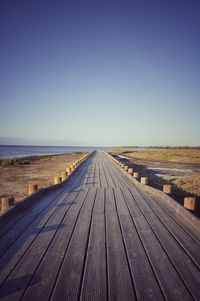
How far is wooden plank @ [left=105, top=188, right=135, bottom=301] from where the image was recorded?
1.90 metres


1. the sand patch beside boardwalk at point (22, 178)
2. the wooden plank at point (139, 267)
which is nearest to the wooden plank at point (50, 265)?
the wooden plank at point (139, 267)

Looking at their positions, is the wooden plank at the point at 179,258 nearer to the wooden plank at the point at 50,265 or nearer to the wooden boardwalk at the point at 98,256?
the wooden boardwalk at the point at 98,256

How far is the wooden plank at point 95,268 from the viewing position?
1898mm

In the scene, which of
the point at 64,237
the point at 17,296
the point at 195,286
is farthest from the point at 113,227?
the point at 17,296

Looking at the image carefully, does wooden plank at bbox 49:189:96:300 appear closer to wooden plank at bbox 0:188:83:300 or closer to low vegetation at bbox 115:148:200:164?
wooden plank at bbox 0:188:83:300

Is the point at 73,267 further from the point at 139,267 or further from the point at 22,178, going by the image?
the point at 22,178

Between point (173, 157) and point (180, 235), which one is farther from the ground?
point (180, 235)

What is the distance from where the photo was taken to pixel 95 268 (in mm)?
2295

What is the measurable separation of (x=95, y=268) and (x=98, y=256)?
0.27 m

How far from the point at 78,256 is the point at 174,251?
136 cm

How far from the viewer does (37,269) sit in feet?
7.38

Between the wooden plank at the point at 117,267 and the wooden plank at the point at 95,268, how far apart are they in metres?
0.07

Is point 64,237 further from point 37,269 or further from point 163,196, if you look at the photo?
point 163,196

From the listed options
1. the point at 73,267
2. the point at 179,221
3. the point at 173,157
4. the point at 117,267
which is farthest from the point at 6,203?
the point at 173,157
